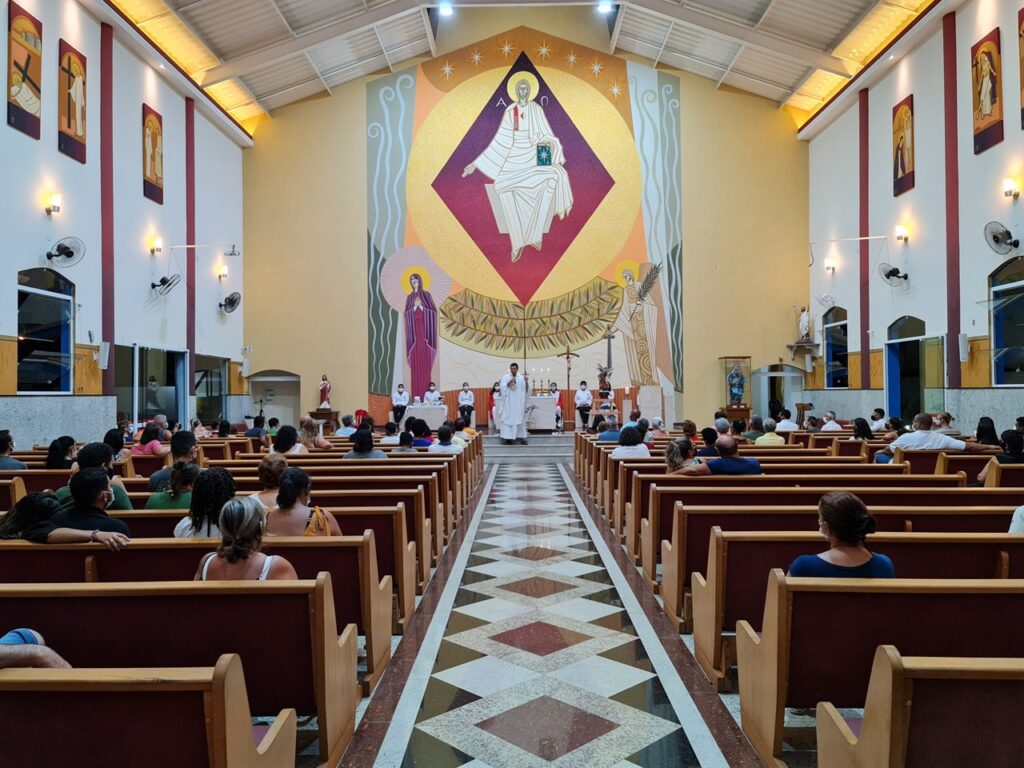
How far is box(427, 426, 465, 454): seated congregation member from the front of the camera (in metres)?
6.34

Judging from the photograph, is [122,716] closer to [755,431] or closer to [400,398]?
[755,431]

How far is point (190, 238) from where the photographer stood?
38.9ft

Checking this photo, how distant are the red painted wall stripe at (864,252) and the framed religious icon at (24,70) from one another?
37.4ft

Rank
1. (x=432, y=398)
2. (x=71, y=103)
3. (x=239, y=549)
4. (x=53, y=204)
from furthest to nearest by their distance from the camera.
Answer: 1. (x=432, y=398)
2. (x=71, y=103)
3. (x=53, y=204)
4. (x=239, y=549)

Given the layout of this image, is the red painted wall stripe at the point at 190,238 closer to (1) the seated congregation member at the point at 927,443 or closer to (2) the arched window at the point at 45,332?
(2) the arched window at the point at 45,332

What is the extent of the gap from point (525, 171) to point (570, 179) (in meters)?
0.87

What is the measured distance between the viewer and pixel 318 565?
104 inches

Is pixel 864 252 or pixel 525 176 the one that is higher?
pixel 525 176

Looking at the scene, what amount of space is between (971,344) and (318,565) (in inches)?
350

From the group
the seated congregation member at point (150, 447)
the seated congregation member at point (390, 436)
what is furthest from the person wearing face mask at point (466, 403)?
the seated congregation member at point (150, 447)

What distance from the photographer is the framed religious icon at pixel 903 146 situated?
10422 millimetres

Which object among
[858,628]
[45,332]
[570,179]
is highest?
[570,179]

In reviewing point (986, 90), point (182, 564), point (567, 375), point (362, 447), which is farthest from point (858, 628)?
point (567, 375)

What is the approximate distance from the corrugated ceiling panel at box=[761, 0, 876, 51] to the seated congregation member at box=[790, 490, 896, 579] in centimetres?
1055
